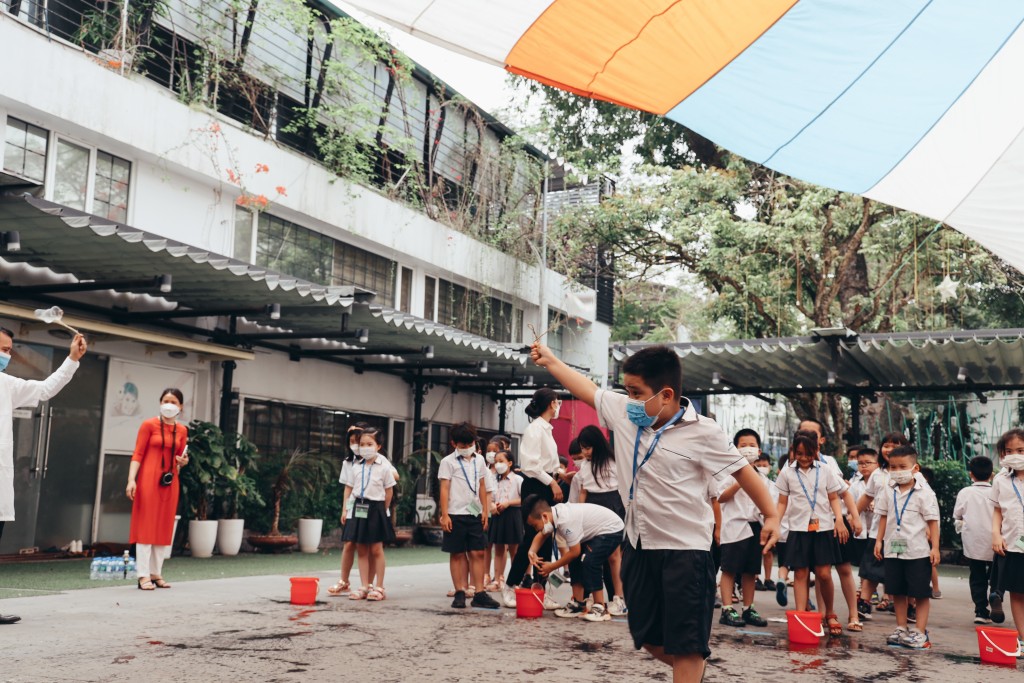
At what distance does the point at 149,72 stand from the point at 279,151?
2224mm

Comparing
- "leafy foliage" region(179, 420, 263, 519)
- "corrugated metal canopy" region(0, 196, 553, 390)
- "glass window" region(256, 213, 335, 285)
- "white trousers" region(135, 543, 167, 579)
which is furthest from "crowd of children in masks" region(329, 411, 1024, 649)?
"glass window" region(256, 213, 335, 285)

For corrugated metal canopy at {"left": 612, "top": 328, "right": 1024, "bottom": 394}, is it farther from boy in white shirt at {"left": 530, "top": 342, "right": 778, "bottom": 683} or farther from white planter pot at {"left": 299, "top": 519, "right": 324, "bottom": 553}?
boy in white shirt at {"left": 530, "top": 342, "right": 778, "bottom": 683}

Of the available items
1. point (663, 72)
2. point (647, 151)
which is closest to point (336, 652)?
point (663, 72)

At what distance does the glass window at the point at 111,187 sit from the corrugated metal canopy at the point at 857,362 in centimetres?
717

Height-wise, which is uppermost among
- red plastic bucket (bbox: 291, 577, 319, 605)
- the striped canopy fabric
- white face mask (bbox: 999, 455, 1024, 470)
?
the striped canopy fabric

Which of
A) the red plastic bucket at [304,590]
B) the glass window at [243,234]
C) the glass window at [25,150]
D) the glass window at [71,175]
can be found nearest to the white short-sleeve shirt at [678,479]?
the red plastic bucket at [304,590]

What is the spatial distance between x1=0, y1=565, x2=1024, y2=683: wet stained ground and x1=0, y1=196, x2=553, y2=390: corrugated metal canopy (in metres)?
2.31

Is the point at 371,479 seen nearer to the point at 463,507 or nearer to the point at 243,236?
the point at 463,507

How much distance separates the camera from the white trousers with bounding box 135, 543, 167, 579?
9.17 meters

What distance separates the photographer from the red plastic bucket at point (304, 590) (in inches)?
330

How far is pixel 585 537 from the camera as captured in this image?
8266 millimetres

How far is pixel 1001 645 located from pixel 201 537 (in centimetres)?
988

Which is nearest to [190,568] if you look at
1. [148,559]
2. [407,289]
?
[148,559]

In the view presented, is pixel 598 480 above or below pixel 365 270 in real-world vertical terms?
below
